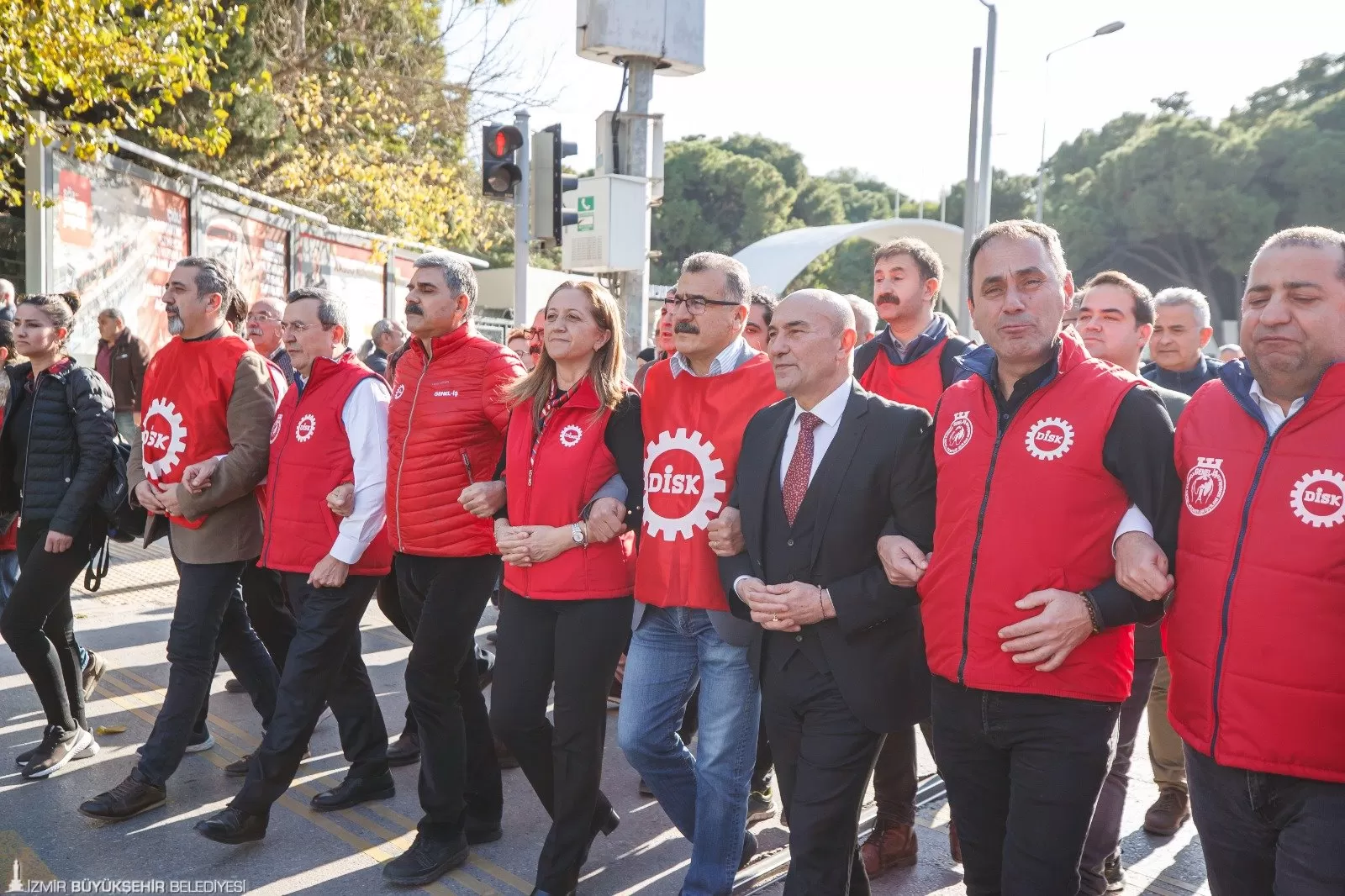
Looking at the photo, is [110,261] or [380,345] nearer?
[380,345]

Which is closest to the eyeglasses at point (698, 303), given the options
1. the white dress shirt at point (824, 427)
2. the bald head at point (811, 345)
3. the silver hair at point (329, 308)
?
the bald head at point (811, 345)

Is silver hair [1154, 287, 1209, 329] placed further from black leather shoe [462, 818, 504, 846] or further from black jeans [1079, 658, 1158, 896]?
black leather shoe [462, 818, 504, 846]

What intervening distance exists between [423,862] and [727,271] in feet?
7.75

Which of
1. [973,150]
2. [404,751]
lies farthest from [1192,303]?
[973,150]

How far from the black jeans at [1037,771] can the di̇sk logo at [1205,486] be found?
53cm

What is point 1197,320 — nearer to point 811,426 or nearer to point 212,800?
A: point 811,426

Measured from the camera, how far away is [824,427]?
3182mm

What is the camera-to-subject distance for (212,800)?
181 inches

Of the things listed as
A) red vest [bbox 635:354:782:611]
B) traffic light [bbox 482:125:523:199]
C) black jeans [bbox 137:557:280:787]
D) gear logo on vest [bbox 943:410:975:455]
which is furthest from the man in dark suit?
traffic light [bbox 482:125:523:199]

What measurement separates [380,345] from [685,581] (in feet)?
21.5

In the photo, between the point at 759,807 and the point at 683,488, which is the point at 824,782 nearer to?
the point at 683,488

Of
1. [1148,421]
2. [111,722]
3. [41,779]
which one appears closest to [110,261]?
[111,722]

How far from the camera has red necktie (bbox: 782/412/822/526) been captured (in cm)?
314

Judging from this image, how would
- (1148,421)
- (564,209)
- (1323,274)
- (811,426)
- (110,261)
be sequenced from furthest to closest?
(110,261) < (564,209) < (811,426) < (1148,421) < (1323,274)
